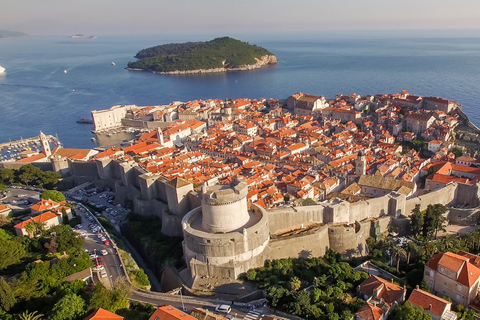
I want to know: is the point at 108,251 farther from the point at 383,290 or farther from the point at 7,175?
the point at 7,175

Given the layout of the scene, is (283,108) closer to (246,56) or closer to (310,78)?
(310,78)

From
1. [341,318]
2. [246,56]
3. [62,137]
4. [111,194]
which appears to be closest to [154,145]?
[111,194]

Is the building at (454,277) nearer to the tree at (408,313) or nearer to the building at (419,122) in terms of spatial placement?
the tree at (408,313)

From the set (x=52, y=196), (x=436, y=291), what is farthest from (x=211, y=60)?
(x=436, y=291)

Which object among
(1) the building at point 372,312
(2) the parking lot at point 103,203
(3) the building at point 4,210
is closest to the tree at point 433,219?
(1) the building at point 372,312

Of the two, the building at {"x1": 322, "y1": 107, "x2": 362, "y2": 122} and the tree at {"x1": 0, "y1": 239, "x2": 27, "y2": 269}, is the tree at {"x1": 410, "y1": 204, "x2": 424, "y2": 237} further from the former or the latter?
the building at {"x1": 322, "y1": 107, "x2": 362, "y2": 122}
